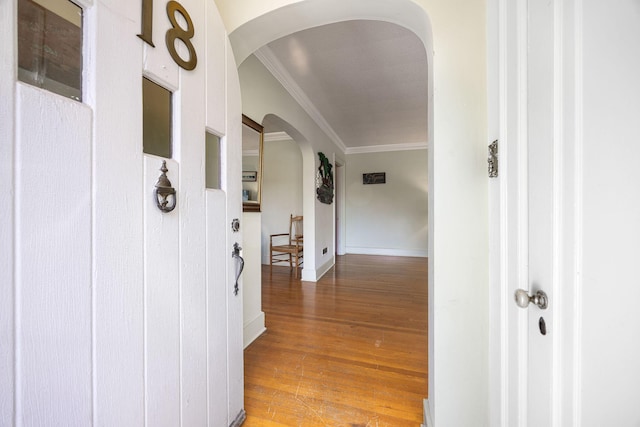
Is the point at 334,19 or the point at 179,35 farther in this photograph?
the point at 334,19

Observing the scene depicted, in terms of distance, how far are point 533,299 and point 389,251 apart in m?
4.99

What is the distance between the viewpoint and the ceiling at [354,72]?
6.10 ft

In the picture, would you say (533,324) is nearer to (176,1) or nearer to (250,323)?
(176,1)

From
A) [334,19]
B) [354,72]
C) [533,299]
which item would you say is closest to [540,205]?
[533,299]

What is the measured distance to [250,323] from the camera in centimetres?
188

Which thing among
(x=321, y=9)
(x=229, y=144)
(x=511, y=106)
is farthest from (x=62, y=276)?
(x=321, y=9)

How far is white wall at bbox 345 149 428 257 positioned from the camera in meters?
5.19

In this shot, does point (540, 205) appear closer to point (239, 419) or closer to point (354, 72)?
point (239, 419)

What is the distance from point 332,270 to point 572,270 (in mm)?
3794

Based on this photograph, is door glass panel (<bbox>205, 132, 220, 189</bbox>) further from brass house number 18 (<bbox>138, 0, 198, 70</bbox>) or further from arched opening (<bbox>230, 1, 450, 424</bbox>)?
arched opening (<bbox>230, 1, 450, 424</bbox>)

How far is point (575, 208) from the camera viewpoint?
1.54 feet

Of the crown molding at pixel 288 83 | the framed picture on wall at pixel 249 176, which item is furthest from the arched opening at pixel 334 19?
the framed picture on wall at pixel 249 176

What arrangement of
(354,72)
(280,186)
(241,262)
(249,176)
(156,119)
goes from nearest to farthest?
(156,119) → (241,262) → (354,72) → (249,176) → (280,186)

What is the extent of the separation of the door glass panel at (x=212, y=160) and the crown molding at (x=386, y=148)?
482cm
